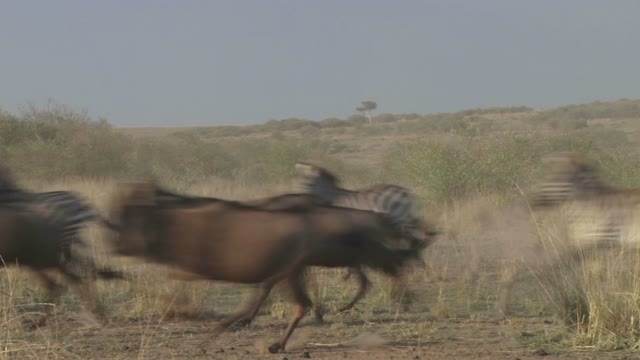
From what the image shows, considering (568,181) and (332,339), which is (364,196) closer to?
(568,181)

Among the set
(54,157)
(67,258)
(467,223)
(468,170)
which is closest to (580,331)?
(67,258)

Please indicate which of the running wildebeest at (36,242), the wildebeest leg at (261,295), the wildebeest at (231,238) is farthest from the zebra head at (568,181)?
the wildebeest leg at (261,295)

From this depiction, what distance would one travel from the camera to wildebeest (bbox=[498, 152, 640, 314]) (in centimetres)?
1015

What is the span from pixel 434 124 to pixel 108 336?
55.5 meters

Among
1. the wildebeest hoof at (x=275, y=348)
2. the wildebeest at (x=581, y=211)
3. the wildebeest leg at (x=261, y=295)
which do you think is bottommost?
the wildebeest hoof at (x=275, y=348)

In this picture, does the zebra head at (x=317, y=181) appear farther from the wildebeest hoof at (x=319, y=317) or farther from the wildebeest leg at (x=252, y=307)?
the wildebeest leg at (x=252, y=307)

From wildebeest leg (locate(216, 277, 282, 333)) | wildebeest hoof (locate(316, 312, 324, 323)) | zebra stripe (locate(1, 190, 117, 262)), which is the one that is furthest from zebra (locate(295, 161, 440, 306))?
wildebeest leg (locate(216, 277, 282, 333))

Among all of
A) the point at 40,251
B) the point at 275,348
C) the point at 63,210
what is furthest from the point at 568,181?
the point at 40,251

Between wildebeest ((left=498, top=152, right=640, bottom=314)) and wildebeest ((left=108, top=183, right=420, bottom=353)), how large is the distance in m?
2.99

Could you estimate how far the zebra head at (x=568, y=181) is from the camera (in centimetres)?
1133

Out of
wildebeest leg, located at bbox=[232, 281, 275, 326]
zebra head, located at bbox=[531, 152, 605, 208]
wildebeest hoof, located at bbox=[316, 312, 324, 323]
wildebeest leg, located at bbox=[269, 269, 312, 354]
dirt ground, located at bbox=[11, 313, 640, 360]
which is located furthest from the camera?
zebra head, located at bbox=[531, 152, 605, 208]

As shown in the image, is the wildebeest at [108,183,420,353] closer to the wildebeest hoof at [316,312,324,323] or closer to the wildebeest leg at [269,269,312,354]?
the wildebeest leg at [269,269,312,354]

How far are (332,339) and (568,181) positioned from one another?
13.8 feet

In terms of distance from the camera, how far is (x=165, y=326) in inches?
359
